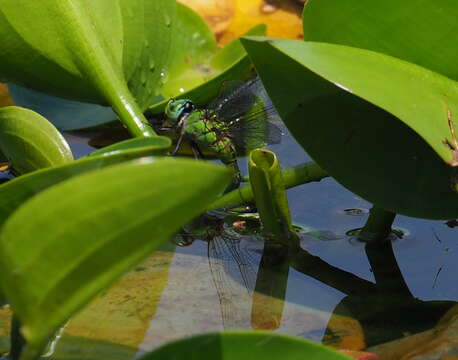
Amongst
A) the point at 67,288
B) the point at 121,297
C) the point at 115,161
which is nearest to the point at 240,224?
the point at 121,297

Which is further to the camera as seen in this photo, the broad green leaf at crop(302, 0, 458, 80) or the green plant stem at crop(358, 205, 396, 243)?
the green plant stem at crop(358, 205, 396, 243)

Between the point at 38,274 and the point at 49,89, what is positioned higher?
the point at 38,274

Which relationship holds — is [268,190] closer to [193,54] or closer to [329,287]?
[329,287]

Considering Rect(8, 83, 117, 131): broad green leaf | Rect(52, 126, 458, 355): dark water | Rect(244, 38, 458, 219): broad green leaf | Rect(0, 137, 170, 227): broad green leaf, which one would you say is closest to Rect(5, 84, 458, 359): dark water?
Rect(52, 126, 458, 355): dark water

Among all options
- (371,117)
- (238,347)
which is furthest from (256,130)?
(238,347)

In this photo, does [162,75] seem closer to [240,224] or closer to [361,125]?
[240,224]

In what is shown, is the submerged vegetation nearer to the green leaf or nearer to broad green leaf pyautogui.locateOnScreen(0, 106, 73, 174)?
→ broad green leaf pyautogui.locateOnScreen(0, 106, 73, 174)
